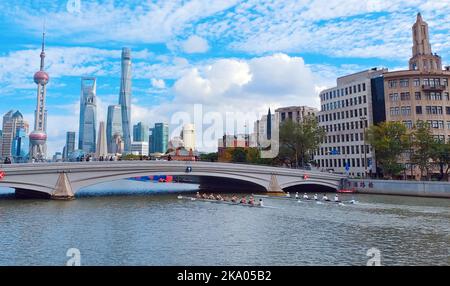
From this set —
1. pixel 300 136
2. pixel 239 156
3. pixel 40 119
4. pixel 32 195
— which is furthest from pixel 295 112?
pixel 40 119

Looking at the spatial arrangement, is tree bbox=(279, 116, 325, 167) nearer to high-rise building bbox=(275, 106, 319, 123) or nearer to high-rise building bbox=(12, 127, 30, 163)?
high-rise building bbox=(275, 106, 319, 123)

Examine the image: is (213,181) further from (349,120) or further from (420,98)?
(420,98)

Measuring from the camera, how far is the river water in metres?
19.4

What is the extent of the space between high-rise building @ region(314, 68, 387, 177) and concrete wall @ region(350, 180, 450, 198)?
17.0 meters

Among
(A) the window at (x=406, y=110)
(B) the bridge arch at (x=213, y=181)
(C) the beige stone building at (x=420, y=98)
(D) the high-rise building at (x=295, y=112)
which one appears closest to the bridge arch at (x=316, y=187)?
(B) the bridge arch at (x=213, y=181)

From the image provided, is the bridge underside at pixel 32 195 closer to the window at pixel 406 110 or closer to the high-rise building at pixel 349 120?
the high-rise building at pixel 349 120

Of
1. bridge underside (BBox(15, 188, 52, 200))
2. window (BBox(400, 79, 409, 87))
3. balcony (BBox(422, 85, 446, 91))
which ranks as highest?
window (BBox(400, 79, 409, 87))

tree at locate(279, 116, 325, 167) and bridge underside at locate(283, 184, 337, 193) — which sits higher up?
tree at locate(279, 116, 325, 167)

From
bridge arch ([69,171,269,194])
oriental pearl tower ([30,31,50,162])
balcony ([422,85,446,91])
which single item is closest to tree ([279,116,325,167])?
bridge arch ([69,171,269,194])

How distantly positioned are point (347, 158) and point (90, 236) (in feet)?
263

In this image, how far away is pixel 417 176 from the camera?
254 feet

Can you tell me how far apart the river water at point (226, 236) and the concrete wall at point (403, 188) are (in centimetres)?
1822

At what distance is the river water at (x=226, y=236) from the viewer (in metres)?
19.4
